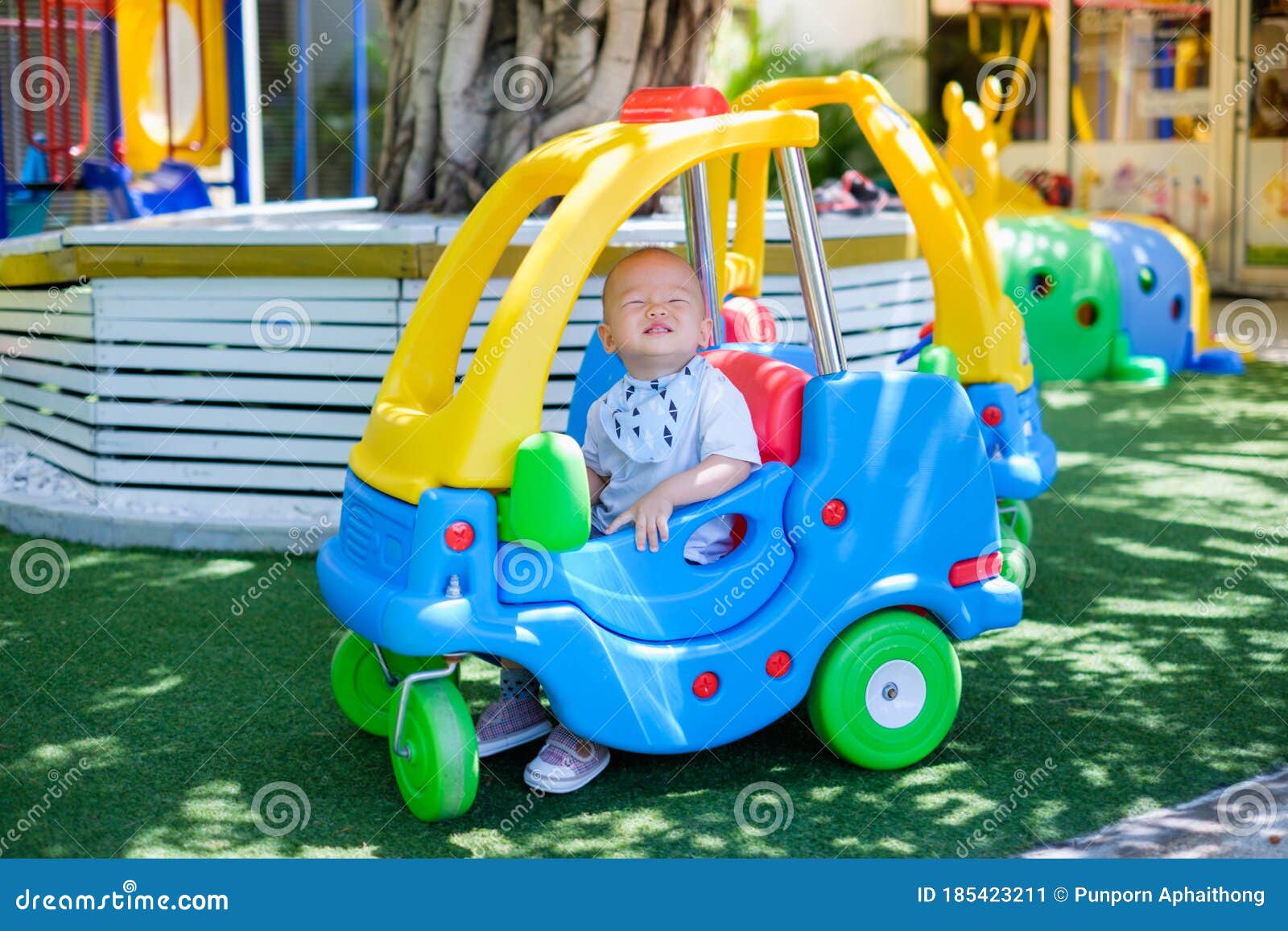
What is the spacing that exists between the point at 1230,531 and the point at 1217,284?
22.3ft

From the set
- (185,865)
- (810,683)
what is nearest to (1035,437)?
(810,683)

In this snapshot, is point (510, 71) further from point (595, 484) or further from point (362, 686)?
point (362, 686)

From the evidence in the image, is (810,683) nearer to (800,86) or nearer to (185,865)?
(185,865)

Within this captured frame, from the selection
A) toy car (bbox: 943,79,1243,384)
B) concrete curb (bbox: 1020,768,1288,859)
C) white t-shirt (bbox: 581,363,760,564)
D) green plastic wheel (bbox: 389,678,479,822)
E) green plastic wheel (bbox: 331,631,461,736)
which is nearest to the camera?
concrete curb (bbox: 1020,768,1288,859)

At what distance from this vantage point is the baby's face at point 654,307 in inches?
121

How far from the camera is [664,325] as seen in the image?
309cm

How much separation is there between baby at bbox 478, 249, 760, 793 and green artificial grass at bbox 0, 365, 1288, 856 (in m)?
0.09

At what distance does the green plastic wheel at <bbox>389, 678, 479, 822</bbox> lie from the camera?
2.80m

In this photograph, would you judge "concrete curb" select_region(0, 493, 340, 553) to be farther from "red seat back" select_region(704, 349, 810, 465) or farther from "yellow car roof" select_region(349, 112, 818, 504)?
"red seat back" select_region(704, 349, 810, 465)

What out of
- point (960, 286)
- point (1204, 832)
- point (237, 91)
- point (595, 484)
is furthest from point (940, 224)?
point (237, 91)

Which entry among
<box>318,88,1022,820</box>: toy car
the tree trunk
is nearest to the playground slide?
the tree trunk

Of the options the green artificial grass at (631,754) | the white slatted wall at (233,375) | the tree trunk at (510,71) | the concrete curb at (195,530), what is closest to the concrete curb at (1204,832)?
the green artificial grass at (631,754)

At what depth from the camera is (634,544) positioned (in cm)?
296

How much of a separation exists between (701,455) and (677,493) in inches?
5.3
